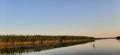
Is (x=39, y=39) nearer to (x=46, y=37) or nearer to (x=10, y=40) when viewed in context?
(x=46, y=37)

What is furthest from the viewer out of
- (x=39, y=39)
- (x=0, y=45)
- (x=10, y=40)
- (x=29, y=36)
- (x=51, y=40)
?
(x=51, y=40)

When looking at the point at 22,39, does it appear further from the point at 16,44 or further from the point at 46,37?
the point at 46,37

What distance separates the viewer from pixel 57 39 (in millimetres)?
63125

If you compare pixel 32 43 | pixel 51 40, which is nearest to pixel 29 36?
pixel 32 43

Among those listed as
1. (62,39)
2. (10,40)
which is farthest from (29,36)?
(62,39)

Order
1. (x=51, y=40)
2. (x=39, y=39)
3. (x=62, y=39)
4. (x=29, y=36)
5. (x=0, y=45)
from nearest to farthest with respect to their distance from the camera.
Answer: (x=0, y=45) → (x=29, y=36) → (x=39, y=39) → (x=51, y=40) → (x=62, y=39)

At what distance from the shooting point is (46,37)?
188 feet

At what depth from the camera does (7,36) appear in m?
45.7

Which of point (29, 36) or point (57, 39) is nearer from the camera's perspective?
point (29, 36)

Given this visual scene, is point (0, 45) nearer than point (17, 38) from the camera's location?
Yes

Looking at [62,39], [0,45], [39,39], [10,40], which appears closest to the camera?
[0,45]

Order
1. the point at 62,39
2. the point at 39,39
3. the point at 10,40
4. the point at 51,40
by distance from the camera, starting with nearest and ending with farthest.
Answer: the point at 10,40 < the point at 39,39 < the point at 51,40 < the point at 62,39

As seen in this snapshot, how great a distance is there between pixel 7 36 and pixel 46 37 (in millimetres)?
13244

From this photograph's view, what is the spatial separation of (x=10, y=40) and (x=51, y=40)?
15837mm
